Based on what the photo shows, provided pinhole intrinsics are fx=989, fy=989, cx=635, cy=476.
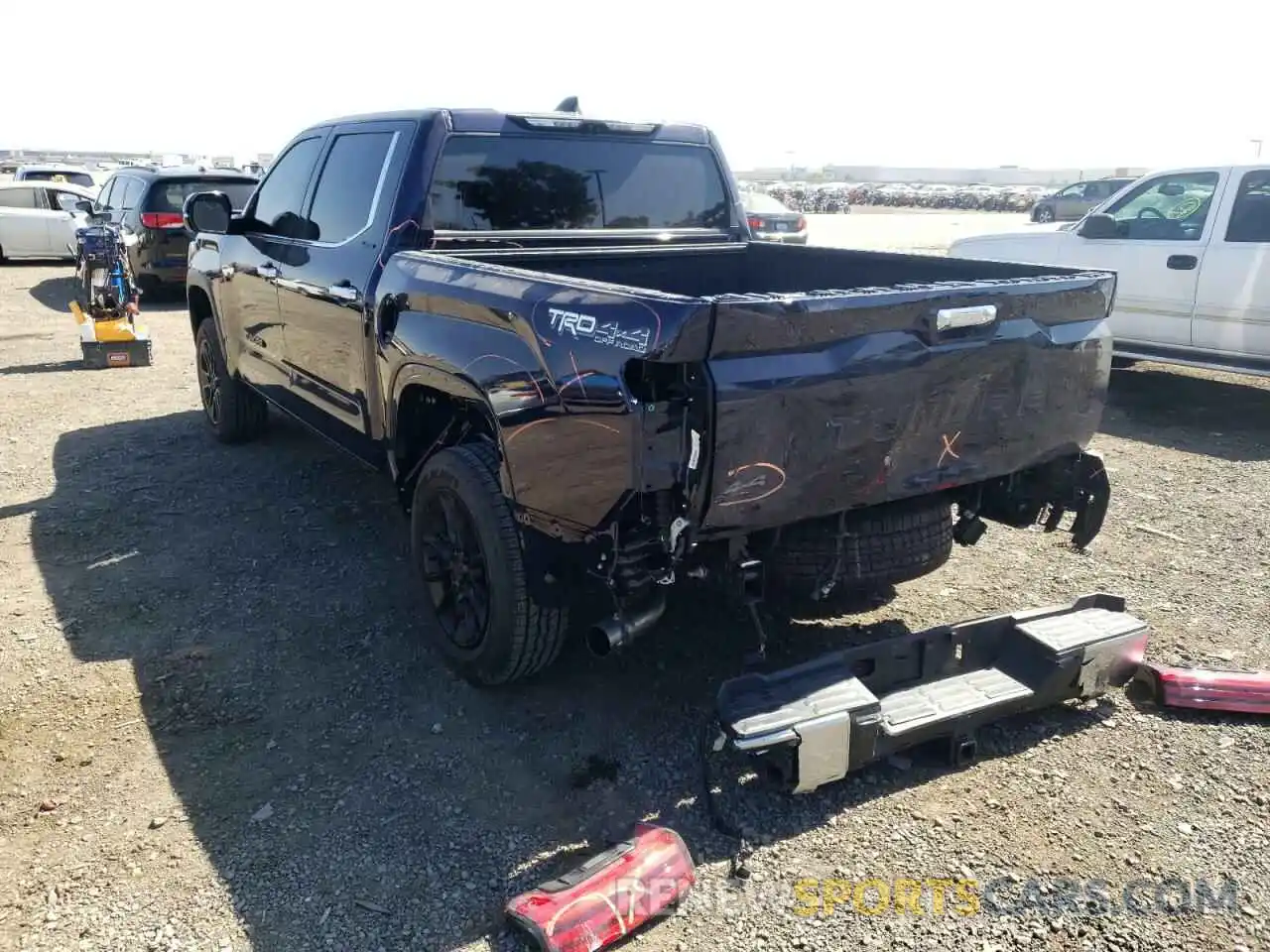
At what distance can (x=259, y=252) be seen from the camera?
5.36 m

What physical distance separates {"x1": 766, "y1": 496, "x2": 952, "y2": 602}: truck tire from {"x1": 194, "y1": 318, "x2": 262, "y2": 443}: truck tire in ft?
14.8

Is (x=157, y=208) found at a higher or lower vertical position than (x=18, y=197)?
higher

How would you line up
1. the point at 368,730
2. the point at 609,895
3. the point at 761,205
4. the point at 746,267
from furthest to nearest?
the point at 761,205
the point at 746,267
the point at 368,730
the point at 609,895

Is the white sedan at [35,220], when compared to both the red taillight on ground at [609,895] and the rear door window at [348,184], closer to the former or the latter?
the rear door window at [348,184]

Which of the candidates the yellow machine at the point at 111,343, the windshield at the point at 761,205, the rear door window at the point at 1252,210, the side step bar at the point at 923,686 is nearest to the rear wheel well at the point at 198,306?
the yellow machine at the point at 111,343

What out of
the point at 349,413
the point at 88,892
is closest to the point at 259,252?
the point at 349,413

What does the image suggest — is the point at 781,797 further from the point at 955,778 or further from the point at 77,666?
the point at 77,666

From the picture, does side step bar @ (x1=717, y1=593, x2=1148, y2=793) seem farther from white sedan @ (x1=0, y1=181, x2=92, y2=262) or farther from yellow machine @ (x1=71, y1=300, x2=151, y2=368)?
white sedan @ (x1=0, y1=181, x2=92, y2=262)

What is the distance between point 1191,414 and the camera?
788 centimetres

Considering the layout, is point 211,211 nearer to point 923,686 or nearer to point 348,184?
point 348,184

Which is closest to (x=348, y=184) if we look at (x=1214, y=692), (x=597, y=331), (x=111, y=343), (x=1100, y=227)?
(x=597, y=331)

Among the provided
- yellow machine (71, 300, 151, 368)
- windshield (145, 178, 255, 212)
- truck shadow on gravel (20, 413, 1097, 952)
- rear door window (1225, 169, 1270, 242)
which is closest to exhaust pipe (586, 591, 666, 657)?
truck shadow on gravel (20, 413, 1097, 952)

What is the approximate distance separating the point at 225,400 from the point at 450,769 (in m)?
4.22

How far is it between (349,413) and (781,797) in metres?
2.62
